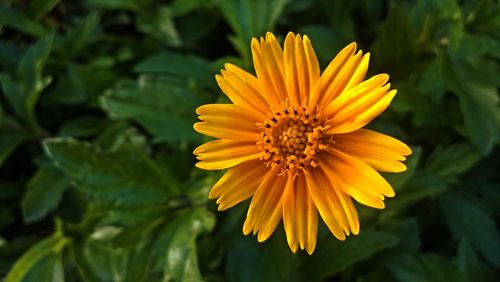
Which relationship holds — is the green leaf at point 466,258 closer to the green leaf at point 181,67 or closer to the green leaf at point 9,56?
the green leaf at point 181,67

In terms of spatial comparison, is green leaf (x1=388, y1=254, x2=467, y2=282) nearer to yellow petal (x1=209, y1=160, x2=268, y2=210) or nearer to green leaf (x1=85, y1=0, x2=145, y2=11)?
yellow petal (x1=209, y1=160, x2=268, y2=210)

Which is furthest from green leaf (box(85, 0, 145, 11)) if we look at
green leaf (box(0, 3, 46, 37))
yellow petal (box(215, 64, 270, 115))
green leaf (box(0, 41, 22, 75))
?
yellow petal (box(215, 64, 270, 115))

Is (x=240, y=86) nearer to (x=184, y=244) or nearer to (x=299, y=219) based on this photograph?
(x=299, y=219)

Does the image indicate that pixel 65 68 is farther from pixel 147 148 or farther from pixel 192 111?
pixel 192 111

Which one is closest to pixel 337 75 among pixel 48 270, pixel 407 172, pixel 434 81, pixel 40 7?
pixel 407 172

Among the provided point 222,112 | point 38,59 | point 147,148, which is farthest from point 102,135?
point 222,112

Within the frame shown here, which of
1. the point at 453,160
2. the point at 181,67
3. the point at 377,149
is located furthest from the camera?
the point at 181,67
